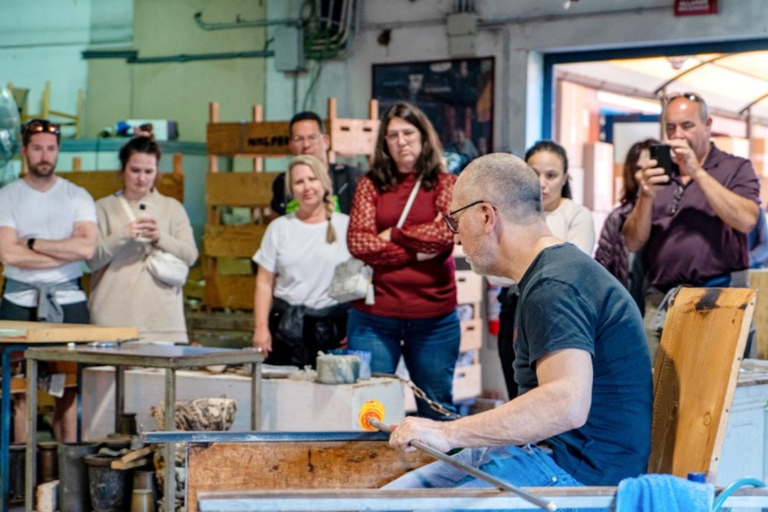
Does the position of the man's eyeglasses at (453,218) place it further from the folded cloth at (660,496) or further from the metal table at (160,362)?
the metal table at (160,362)

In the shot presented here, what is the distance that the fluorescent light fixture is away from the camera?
8.38m

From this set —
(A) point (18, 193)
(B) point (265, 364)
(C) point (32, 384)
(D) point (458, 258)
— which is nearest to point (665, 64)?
(D) point (458, 258)

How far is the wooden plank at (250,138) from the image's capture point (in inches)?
301

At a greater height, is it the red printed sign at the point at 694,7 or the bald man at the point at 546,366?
the red printed sign at the point at 694,7

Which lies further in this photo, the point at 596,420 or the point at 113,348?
the point at 113,348

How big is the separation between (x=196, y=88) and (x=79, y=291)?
4.51 meters

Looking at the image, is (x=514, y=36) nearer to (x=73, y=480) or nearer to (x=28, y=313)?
(x=28, y=313)

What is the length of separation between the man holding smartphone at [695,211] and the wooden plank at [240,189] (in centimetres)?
336

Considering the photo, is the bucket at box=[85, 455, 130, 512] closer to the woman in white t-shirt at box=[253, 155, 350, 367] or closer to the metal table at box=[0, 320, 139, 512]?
the metal table at box=[0, 320, 139, 512]

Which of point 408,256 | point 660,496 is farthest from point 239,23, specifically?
point 660,496

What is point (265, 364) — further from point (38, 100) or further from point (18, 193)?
point (38, 100)

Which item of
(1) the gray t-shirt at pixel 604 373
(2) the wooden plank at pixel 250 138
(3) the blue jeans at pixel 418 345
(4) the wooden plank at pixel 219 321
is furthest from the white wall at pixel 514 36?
(1) the gray t-shirt at pixel 604 373

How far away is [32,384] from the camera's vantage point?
4.88m

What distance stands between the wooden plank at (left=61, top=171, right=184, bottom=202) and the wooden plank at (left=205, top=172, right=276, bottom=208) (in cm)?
22
